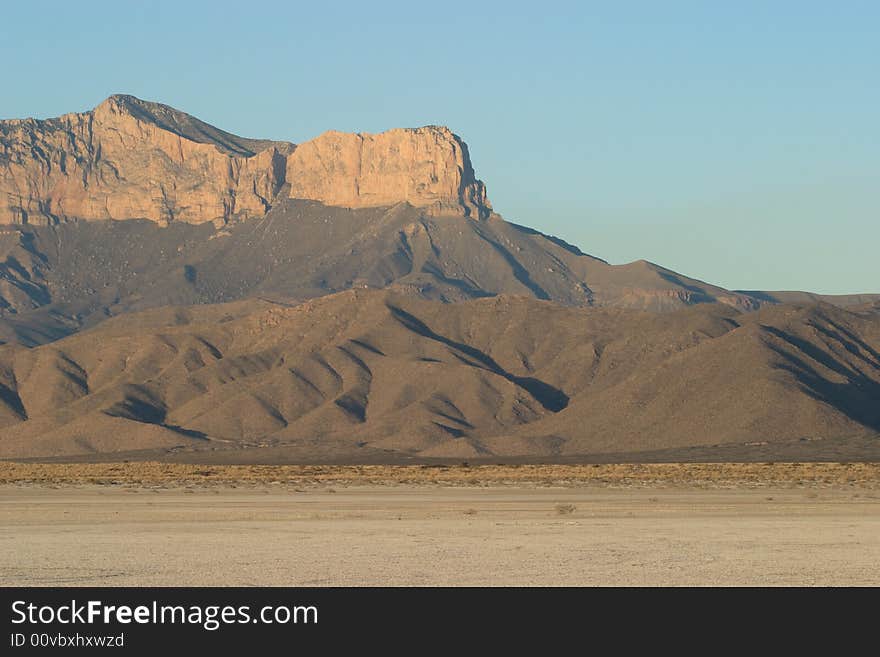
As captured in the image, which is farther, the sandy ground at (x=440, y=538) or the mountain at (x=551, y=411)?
the mountain at (x=551, y=411)

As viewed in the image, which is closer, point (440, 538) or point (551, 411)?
point (440, 538)

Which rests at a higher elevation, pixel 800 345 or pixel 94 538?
pixel 800 345

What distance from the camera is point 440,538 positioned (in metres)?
38.7

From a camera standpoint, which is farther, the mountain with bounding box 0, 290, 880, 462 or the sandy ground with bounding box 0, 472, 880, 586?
the mountain with bounding box 0, 290, 880, 462

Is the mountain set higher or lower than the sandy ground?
higher

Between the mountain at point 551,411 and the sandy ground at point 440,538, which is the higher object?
the mountain at point 551,411

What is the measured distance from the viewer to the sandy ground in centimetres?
3002

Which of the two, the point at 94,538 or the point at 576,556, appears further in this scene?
the point at 94,538

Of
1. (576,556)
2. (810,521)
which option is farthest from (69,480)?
(576,556)

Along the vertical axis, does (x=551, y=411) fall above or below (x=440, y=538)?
above

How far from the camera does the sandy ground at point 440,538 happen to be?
30016 mm

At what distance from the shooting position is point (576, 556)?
33906 mm
